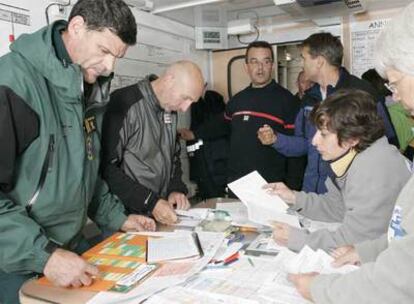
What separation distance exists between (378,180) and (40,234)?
1.07 meters

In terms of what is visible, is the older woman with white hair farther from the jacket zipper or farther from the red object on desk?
the jacket zipper

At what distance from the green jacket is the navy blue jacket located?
1400 mm

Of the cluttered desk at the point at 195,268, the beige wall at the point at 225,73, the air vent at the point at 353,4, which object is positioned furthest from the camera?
the beige wall at the point at 225,73

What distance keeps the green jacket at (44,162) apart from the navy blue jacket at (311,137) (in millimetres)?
1400

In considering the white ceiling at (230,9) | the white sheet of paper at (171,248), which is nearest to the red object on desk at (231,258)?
the white sheet of paper at (171,248)

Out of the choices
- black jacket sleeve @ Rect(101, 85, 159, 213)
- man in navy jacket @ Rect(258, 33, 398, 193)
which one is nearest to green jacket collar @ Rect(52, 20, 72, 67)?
black jacket sleeve @ Rect(101, 85, 159, 213)

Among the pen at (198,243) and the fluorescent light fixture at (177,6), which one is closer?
the pen at (198,243)

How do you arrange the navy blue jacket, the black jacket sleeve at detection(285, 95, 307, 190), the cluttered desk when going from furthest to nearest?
1. the black jacket sleeve at detection(285, 95, 307, 190)
2. the navy blue jacket
3. the cluttered desk

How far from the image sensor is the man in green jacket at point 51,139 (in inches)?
44.8

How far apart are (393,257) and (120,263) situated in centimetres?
84

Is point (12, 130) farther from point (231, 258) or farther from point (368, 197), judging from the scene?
point (368, 197)

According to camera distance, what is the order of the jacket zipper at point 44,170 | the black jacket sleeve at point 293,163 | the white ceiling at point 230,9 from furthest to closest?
the white ceiling at point 230,9
the black jacket sleeve at point 293,163
the jacket zipper at point 44,170

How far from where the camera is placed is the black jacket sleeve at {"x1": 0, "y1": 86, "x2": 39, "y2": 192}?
114 centimetres

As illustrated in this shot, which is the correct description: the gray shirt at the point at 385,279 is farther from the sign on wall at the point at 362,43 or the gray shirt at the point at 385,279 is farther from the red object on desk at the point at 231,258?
the sign on wall at the point at 362,43
